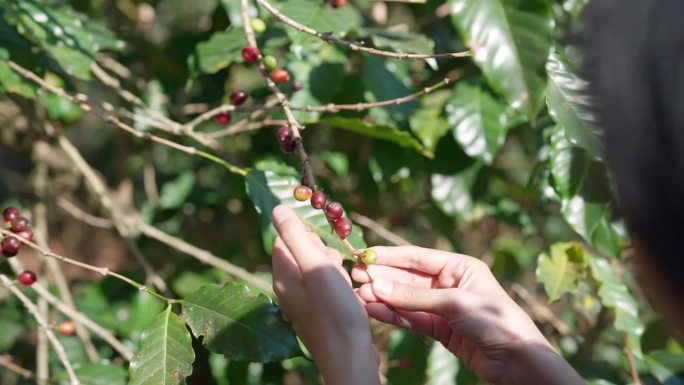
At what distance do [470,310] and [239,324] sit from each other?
361 mm

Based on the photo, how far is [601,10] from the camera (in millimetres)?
846

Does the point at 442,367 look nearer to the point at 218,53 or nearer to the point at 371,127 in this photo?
the point at 371,127

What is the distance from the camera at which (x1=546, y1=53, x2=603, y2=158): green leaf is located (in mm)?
1462

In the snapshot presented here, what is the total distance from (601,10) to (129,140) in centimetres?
206

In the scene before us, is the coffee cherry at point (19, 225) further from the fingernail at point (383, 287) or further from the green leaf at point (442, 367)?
the green leaf at point (442, 367)

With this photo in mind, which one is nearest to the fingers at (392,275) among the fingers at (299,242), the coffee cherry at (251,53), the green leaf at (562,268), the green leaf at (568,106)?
the fingers at (299,242)

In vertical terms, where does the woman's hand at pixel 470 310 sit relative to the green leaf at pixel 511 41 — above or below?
below

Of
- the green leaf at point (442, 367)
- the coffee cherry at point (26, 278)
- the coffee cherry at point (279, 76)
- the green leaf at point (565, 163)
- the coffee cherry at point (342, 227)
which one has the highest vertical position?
the coffee cherry at point (279, 76)

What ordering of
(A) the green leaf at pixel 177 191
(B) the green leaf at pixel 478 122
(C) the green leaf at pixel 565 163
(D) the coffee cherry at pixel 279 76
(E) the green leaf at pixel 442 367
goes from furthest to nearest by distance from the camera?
1. (A) the green leaf at pixel 177 191
2. (E) the green leaf at pixel 442 367
3. (B) the green leaf at pixel 478 122
4. (C) the green leaf at pixel 565 163
5. (D) the coffee cherry at pixel 279 76

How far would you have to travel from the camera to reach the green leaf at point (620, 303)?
1920 mm

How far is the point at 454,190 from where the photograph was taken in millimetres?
2129

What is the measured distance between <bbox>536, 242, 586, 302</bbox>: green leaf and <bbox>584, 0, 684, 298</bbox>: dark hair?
1.10 m

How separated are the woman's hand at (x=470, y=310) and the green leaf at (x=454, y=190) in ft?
2.30

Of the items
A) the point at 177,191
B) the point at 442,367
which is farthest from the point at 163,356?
the point at 177,191
